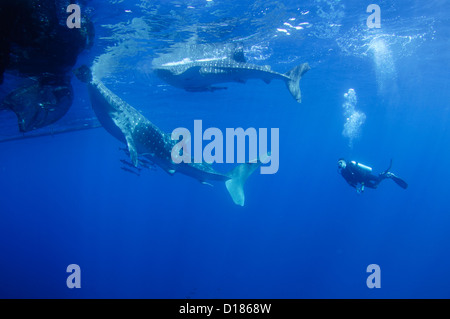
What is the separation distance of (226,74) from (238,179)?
11.3ft

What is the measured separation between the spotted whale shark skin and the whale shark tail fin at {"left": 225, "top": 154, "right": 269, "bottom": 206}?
2.63 meters

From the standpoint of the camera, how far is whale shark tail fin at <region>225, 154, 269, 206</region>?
9516 millimetres

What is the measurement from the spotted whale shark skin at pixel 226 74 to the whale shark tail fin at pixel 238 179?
2.63 m

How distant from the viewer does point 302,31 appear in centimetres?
1493

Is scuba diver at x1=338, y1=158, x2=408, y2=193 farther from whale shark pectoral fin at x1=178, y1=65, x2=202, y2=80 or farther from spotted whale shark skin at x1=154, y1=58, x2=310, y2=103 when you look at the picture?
whale shark pectoral fin at x1=178, y1=65, x2=202, y2=80

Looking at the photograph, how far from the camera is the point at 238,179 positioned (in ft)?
31.7

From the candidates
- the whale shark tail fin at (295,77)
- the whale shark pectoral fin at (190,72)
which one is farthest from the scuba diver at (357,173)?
the whale shark pectoral fin at (190,72)

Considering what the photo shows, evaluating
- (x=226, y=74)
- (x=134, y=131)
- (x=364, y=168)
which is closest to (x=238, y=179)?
(x=226, y=74)

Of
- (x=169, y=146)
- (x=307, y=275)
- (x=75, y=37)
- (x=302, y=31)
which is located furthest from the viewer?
(x=307, y=275)

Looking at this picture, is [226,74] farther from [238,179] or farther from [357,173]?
[357,173]

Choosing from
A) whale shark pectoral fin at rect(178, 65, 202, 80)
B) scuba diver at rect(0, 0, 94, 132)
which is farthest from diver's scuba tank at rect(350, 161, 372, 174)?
scuba diver at rect(0, 0, 94, 132)

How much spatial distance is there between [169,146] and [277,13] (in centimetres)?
793
